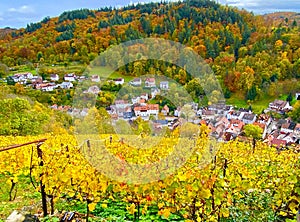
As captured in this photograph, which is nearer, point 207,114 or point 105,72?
point 105,72

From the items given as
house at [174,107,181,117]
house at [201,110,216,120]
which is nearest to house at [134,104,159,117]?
house at [174,107,181,117]

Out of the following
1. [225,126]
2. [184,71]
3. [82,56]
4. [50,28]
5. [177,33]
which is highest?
[50,28]

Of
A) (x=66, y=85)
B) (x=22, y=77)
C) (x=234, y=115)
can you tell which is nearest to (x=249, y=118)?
(x=234, y=115)

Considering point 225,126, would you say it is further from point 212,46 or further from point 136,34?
point 136,34

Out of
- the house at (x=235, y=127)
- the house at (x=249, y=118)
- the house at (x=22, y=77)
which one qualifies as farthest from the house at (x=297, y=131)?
the house at (x=22, y=77)

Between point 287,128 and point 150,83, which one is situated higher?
point 150,83

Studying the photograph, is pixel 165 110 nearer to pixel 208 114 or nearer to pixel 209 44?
pixel 208 114

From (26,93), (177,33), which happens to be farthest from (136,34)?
(26,93)
